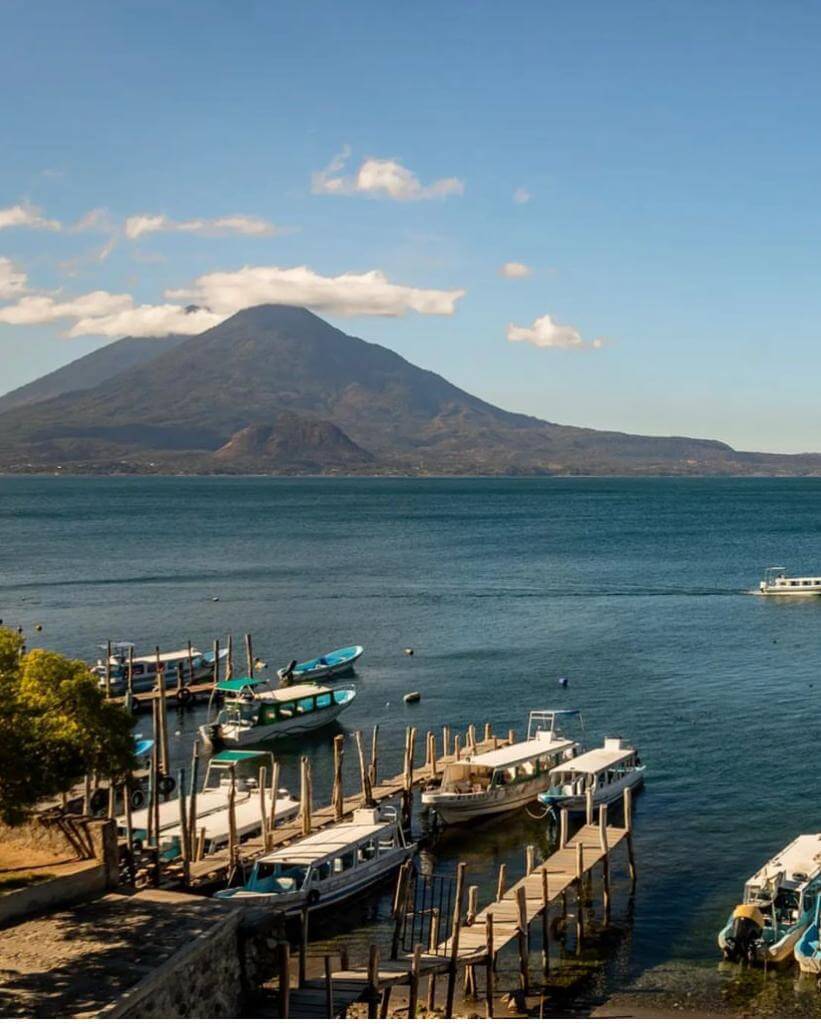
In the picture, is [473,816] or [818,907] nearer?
[818,907]

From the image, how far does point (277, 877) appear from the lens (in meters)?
36.6

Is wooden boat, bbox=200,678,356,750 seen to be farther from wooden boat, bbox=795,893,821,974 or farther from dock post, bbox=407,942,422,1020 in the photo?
wooden boat, bbox=795,893,821,974

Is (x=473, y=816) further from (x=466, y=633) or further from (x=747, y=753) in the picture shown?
(x=466, y=633)

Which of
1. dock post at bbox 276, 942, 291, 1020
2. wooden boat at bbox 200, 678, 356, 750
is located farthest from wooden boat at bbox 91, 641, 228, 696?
dock post at bbox 276, 942, 291, 1020

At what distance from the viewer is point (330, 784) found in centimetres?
5178

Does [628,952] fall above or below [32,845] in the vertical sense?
below

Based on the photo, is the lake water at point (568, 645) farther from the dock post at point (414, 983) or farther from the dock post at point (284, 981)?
the dock post at point (284, 981)

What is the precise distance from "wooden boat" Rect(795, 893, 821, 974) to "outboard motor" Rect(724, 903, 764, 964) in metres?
1.07

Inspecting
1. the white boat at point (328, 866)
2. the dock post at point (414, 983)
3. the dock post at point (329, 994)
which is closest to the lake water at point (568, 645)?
the white boat at point (328, 866)

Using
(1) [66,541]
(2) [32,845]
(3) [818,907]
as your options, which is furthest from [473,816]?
(1) [66,541]

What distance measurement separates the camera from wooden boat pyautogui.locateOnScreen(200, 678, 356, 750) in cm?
5944

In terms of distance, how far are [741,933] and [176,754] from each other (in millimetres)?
32405

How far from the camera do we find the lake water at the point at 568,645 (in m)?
41.5

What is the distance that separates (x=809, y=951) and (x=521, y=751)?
1907 centimetres
